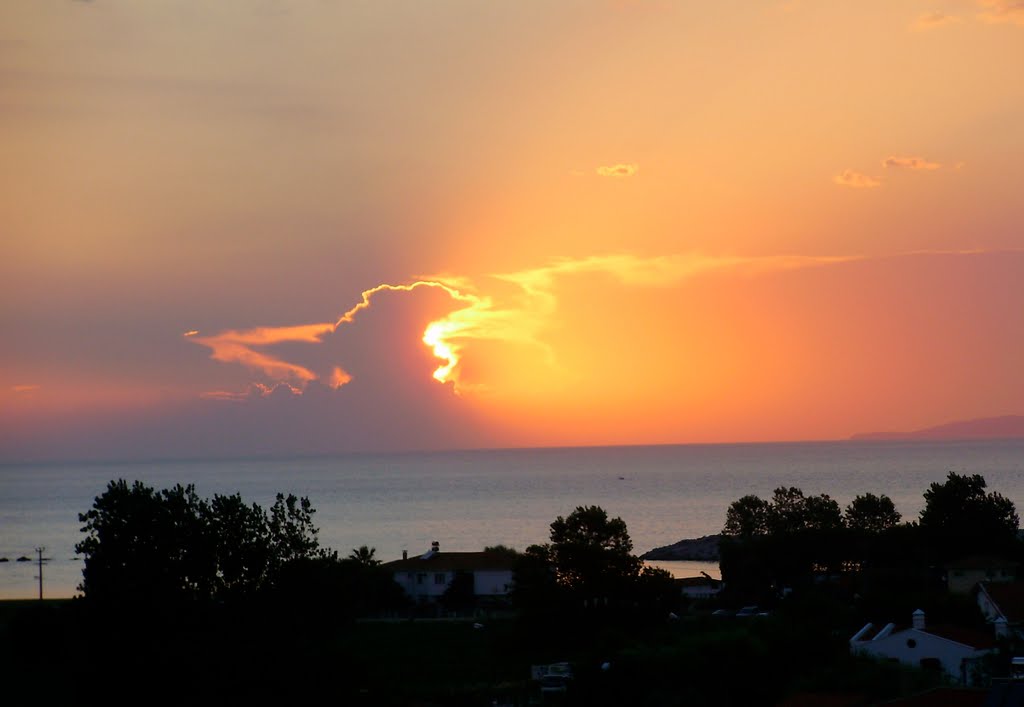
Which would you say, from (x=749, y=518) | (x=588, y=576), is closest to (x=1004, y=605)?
(x=588, y=576)

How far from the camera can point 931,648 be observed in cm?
3931

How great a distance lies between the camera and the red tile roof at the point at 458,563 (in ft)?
248

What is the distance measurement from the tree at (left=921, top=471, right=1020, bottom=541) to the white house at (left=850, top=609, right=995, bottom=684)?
37.6 metres

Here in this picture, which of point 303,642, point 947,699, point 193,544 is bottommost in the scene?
point 947,699

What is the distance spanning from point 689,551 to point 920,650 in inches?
3860

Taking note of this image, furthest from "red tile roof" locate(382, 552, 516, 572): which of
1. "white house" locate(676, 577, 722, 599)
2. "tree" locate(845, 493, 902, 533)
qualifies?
"tree" locate(845, 493, 902, 533)

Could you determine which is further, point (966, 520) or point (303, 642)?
point (966, 520)

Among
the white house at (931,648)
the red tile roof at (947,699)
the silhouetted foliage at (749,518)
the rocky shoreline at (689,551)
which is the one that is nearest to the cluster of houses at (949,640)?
the white house at (931,648)

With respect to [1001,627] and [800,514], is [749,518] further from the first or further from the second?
[1001,627]

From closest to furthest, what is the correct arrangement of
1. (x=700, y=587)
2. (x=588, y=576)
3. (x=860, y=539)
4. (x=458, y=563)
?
(x=588, y=576), (x=860, y=539), (x=458, y=563), (x=700, y=587)

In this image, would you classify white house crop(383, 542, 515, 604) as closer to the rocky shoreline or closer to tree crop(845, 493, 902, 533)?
tree crop(845, 493, 902, 533)

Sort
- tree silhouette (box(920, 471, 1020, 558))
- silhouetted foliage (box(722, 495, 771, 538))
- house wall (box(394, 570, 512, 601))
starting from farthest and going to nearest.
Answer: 1. silhouetted foliage (box(722, 495, 771, 538))
2. tree silhouette (box(920, 471, 1020, 558))
3. house wall (box(394, 570, 512, 601))

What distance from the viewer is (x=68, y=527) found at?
174 meters

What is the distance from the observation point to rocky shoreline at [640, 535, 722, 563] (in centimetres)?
13288
